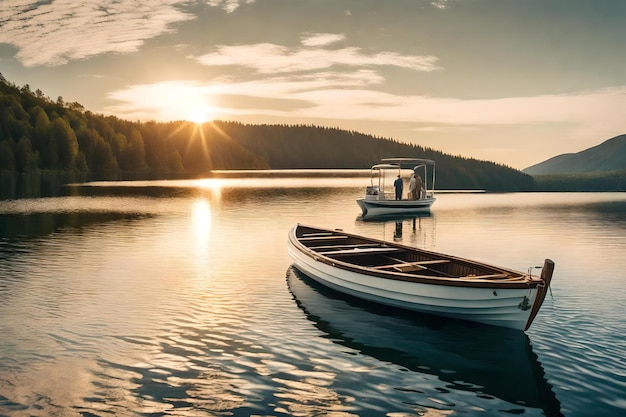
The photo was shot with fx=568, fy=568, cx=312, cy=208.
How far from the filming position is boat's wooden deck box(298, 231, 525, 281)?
74.5 feet

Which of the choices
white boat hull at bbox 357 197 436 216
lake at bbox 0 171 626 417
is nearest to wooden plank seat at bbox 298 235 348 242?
lake at bbox 0 171 626 417

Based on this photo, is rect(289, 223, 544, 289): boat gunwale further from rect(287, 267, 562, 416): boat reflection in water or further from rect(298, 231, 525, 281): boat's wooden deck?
rect(287, 267, 562, 416): boat reflection in water

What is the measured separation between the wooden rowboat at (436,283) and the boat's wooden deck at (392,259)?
3 cm

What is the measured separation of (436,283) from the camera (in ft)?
65.4

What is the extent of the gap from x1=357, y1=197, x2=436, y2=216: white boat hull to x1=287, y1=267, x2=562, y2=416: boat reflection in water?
44.2 metres

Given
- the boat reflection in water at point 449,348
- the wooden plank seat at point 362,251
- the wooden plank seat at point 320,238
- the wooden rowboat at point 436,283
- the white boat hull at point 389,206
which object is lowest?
the boat reflection in water at point 449,348

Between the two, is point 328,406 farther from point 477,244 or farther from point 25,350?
point 477,244

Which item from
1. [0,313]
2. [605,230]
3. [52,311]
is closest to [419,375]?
[52,311]

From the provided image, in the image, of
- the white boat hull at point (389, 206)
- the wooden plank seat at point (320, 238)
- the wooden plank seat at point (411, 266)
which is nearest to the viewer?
the wooden plank seat at point (411, 266)

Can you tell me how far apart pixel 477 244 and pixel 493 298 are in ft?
86.5

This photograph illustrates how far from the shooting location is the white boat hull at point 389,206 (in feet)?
224

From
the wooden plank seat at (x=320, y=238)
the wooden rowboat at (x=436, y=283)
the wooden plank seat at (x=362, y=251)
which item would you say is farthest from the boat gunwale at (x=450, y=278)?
the wooden plank seat at (x=320, y=238)

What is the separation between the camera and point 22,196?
283ft

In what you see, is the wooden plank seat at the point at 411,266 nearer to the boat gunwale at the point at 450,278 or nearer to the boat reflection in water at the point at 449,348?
the boat gunwale at the point at 450,278
